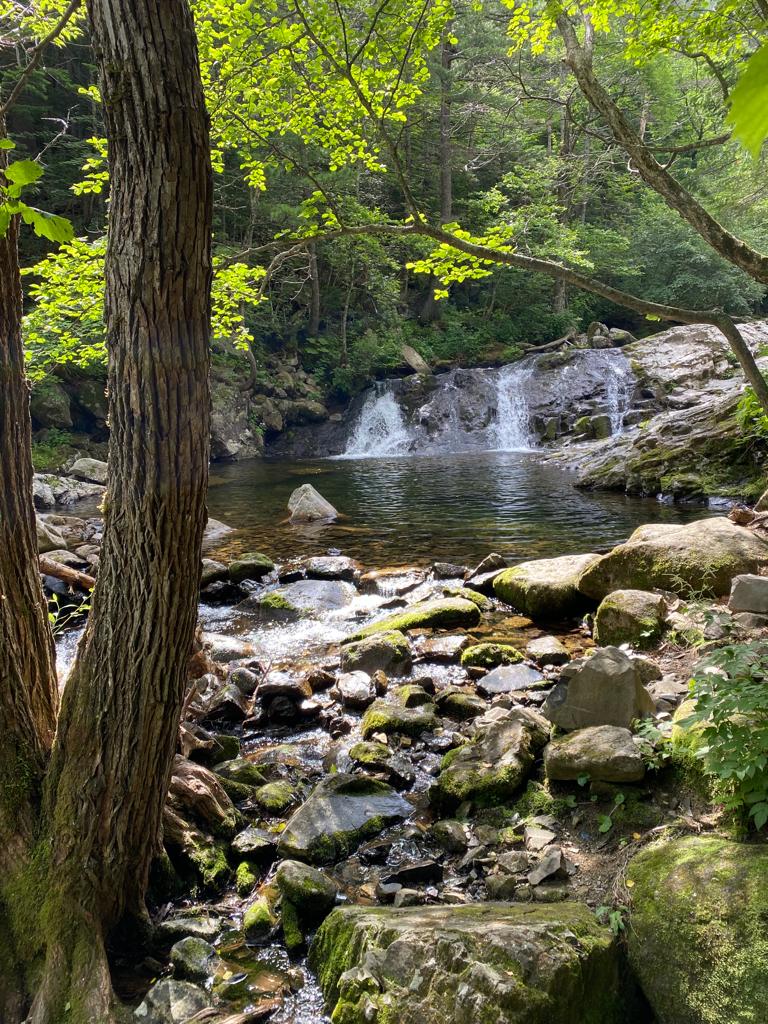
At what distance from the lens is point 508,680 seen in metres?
5.65

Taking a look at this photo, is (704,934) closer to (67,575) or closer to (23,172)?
(23,172)

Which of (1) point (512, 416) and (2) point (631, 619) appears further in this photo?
(1) point (512, 416)

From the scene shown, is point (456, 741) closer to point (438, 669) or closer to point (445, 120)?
point (438, 669)

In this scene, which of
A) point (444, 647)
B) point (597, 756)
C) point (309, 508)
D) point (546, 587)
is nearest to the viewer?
point (597, 756)

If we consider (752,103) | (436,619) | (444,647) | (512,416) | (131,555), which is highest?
(512,416)

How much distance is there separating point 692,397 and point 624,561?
1634 cm

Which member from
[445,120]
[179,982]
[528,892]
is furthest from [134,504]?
[445,120]

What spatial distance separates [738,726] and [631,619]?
288cm

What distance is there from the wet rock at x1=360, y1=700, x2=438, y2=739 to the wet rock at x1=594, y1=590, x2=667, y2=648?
1.80 m

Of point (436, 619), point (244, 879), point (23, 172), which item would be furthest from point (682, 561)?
point (23, 172)

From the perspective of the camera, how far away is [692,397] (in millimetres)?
20703

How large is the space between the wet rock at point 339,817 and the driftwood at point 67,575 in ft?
18.8

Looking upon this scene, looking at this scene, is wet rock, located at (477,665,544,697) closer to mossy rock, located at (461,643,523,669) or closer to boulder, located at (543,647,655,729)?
mossy rock, located at (461,643,523,669)

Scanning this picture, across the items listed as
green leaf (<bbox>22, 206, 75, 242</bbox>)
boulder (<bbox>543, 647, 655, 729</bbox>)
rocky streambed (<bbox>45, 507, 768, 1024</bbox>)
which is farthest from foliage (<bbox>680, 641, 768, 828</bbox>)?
green leaf (<bbox>22, 206, 75, 242</bbox>)
